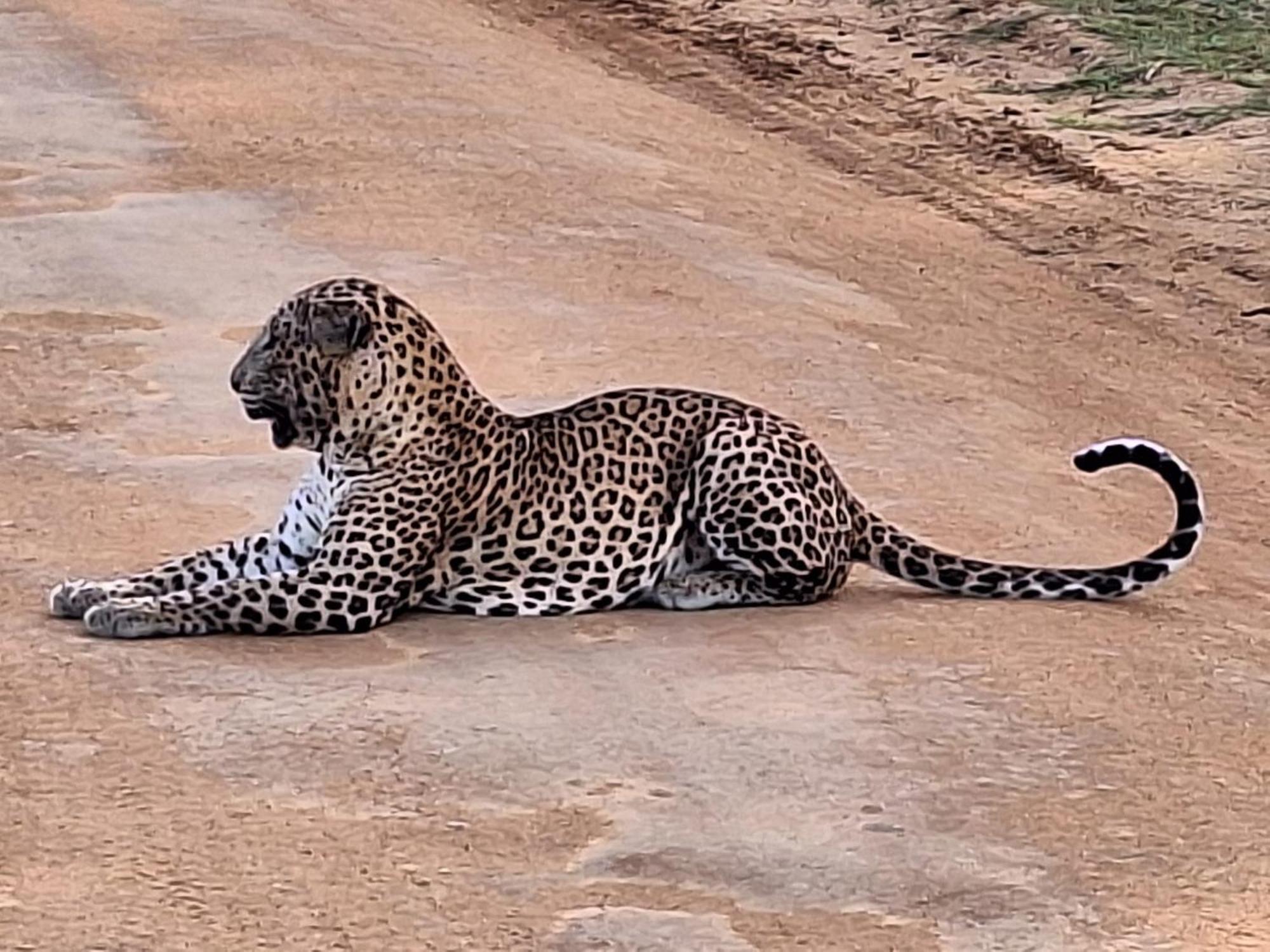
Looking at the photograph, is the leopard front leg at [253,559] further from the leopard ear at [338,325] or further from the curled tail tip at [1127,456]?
the curled tail tip at [1127,456]

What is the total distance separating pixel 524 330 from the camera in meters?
10.9

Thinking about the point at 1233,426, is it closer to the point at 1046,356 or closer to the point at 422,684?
the point at 1046,356

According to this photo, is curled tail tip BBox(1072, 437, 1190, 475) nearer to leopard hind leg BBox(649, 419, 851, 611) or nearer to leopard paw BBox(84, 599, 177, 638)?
leopard hind leg BBox(649, 419, 851, 611)

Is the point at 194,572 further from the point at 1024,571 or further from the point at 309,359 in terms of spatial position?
the point at 1024,571

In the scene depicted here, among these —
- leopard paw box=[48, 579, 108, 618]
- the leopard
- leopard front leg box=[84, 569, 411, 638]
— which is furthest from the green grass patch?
leopard paw box=[48, 579, 108, 618]

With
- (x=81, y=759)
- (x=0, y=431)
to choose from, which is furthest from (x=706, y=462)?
(x=0, y=431)

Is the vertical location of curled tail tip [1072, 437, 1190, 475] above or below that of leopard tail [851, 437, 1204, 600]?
above

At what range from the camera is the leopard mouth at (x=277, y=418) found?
7.36 metres

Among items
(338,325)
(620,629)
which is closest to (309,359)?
(338,325)

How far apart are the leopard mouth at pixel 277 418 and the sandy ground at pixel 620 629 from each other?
1.83ft

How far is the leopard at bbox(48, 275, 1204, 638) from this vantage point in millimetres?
7223

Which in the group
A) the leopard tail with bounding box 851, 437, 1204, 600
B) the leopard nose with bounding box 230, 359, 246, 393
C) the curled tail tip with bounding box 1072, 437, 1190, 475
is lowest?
the leopard tail with bounding box 851, 437, 1204, 600

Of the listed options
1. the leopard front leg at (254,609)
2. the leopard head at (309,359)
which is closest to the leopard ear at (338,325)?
the leopard head at (309,359)

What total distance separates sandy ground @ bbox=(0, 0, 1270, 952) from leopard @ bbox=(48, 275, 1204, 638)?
94 mm
